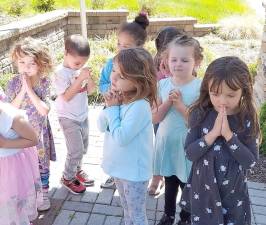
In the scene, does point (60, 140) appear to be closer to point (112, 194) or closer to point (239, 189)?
point (112, 194)

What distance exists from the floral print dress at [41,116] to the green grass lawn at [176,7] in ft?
21.9

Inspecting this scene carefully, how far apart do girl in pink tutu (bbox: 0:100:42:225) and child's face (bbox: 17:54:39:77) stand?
A: 0.39 meters

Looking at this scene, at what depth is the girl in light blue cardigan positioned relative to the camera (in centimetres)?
246

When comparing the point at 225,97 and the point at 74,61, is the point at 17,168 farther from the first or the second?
the point at 225,97

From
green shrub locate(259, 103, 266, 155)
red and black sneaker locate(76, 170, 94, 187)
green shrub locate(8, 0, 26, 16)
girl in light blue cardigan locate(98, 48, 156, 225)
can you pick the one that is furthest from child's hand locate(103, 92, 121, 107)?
green shrub locate(8, 0, 26, 16)

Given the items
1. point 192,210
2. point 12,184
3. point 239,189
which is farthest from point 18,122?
point 239,189

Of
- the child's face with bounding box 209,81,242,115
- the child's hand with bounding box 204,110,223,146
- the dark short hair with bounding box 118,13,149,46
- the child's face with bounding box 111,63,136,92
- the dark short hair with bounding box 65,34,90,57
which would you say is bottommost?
the child's hand with bounding box 204,110,223,146

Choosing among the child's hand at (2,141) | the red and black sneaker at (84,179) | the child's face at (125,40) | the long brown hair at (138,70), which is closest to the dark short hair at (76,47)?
the child's face at (125,40)

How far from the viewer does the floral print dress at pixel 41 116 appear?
Result: 10.3 feet

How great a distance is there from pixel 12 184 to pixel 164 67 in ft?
4.90

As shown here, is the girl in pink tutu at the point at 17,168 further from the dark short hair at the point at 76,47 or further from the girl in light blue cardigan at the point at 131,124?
the dark short hair at the point at 76,47

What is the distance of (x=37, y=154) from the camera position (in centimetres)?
323

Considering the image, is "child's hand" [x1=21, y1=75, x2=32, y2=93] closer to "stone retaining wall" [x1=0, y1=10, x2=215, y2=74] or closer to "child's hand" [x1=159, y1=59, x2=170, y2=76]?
"child's hand" [x1=159, y1=59, x2=170, y2=76]

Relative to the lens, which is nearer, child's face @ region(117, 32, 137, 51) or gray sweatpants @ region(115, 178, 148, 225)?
gray sweatpants @ region(115, 178, 148, 225)
